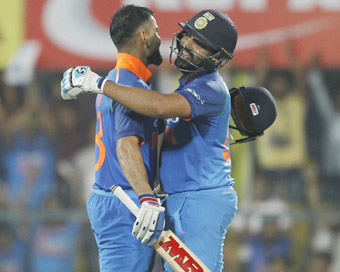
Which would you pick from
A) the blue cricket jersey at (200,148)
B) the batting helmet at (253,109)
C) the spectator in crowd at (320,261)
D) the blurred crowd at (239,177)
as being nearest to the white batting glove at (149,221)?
the blue cricket jersey at (200,148)

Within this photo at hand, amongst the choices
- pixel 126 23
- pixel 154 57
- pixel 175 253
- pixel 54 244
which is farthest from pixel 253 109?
pixel 54 244

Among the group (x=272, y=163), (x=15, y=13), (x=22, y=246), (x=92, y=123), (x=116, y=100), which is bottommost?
(x=22, y=246)

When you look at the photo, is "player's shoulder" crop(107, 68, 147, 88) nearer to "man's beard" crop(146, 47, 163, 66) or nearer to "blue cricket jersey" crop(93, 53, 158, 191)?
"blue cricket jersey" crop(93, 53, 158, 191)

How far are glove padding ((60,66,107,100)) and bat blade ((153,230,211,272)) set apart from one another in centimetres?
85

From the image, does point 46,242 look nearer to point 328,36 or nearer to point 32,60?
point 32,60

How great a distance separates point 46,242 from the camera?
309 inches

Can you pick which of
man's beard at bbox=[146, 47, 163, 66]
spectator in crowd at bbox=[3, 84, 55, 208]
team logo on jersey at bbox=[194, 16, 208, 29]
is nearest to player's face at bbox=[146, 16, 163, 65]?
man's beard at bbox=[146, 47, 163, 66]

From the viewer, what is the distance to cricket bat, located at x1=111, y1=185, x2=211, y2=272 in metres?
3.89

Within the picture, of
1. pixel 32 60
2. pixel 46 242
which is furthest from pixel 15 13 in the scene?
pixel 46 242

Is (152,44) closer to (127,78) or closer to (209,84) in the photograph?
(127,78)

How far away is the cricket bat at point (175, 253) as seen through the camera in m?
3.89

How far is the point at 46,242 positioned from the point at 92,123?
54.7 inches

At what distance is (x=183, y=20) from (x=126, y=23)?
13.7 ft

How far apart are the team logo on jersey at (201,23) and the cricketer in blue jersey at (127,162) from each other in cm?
34
